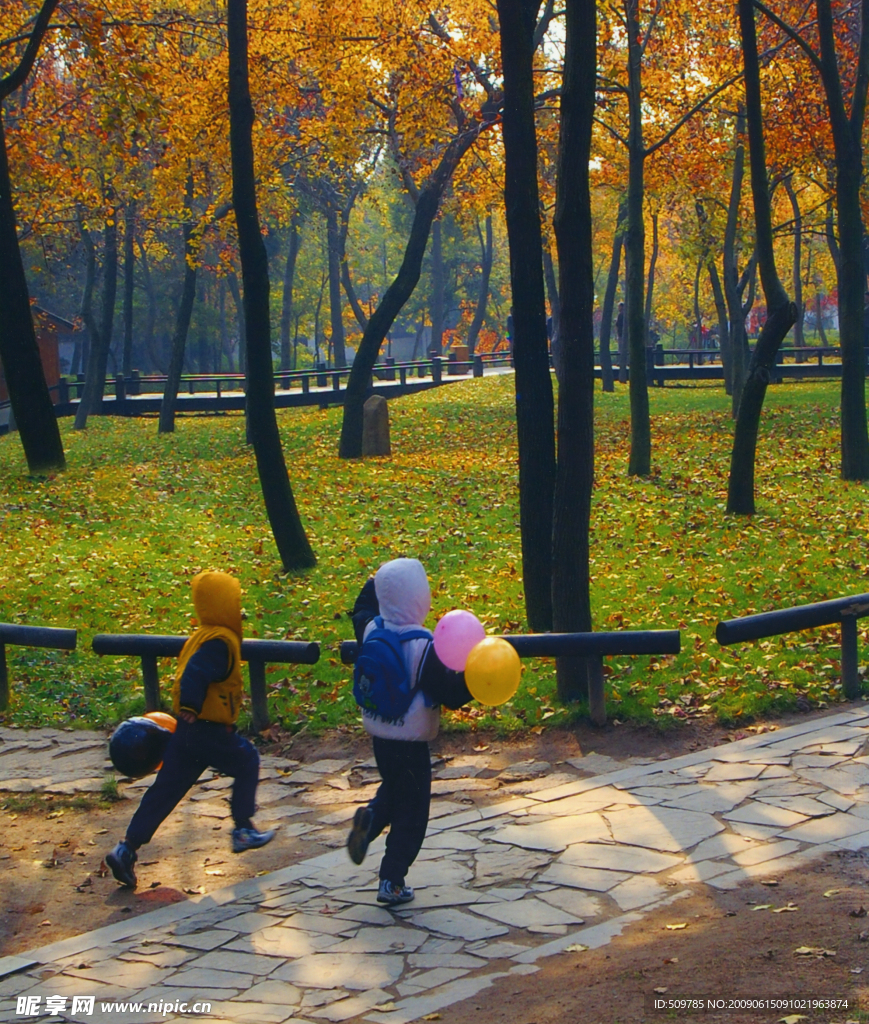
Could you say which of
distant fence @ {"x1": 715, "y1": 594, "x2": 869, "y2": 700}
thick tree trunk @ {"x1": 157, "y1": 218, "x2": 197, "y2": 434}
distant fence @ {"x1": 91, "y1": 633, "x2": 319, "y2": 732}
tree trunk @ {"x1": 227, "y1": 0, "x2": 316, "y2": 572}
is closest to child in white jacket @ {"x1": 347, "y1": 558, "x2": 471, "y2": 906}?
distant fence @ {"x1": 91, "y1": 633, "x2": 319, "y2": 732}

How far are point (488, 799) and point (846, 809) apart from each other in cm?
206

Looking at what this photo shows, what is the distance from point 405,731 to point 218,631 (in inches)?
48.1

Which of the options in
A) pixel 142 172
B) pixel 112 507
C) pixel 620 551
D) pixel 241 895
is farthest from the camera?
pixel 142 172

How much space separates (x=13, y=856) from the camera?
6.55m

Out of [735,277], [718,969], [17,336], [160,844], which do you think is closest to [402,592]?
[718,969]

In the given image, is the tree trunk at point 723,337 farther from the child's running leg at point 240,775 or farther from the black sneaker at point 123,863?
the black sneaker at point 123,863

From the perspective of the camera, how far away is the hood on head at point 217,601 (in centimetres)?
596

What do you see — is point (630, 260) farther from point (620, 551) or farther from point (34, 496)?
point (34, 496)

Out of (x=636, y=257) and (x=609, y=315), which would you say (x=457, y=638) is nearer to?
(x=636, y=257)

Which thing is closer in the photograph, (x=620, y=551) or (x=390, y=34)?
(x=620, y=551)

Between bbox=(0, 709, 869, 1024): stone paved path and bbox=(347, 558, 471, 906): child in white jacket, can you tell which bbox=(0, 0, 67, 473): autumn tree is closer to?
bbox=(0, 709, 869, 1024): stone paved path

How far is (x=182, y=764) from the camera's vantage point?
609 centimetres

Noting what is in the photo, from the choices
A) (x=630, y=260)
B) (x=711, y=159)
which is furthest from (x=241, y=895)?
(x=711, y=159)

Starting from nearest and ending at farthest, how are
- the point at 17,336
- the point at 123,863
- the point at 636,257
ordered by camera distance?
the point at 123,863, the point at 17,336, the point at 636,257
